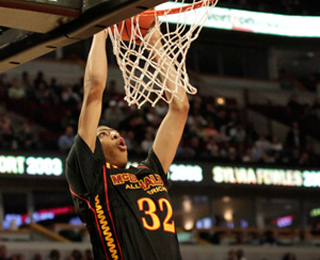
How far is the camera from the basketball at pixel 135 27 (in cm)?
379

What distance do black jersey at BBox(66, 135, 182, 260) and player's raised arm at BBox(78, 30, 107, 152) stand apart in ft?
0.18

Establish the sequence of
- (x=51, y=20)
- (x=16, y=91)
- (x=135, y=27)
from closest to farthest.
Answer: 1. (x=51, y=20)
2. (x=135, y=27)
3. (x=16, y=91)

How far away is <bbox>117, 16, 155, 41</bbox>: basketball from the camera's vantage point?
379 centimetres

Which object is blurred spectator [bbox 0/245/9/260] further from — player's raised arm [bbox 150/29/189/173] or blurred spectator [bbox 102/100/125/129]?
player's raised arm [bbox 150/29/189/173]

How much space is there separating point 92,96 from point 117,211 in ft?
1.99

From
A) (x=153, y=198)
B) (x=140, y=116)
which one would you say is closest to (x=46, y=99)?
(x=140, y=116)

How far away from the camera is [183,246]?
1248 centimetres

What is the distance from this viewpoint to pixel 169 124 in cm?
396

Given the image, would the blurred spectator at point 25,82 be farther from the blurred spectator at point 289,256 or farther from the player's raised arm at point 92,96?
the player's raised arm at point 92,96

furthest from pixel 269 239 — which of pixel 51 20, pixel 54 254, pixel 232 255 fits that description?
pixel 51 20

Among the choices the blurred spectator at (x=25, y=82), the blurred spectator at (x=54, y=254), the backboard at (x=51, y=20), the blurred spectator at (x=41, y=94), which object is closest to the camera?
the backboard at (x=51, y=20)

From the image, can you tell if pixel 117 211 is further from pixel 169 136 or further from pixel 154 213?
pixel 169 136

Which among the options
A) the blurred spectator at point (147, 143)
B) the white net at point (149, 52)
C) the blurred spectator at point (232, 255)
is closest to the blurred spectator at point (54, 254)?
the blurred spectator at point (147, 143)

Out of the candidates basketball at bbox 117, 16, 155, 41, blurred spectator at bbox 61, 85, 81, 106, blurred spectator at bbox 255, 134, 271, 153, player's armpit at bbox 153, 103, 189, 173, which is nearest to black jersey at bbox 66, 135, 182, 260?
player's armpit at bbox 153, 103, 189, 173
